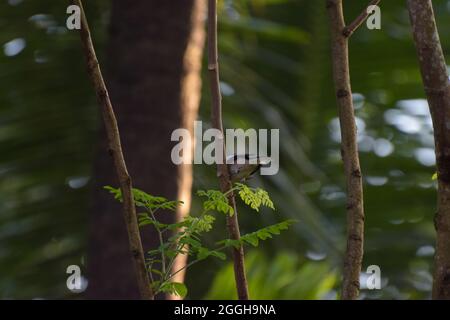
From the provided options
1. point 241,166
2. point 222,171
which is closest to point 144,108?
point 241,166

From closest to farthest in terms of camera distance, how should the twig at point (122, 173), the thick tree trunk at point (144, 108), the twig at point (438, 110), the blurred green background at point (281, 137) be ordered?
the twig at point (122, 173)
the twig at point (438, 110)
the thick tree trunk at point (144, 108)
the blurred green background at point (281, 137)

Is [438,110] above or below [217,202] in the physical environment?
above

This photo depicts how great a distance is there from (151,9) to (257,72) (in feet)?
6.46

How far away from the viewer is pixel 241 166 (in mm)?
1604

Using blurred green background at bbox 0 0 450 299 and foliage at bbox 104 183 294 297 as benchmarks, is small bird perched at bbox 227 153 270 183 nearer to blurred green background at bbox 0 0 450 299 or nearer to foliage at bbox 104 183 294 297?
foliage at bbox 104 183 294 297

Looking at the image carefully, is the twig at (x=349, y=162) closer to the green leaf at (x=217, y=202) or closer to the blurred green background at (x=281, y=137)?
the green leaf at (x=217, y=202)

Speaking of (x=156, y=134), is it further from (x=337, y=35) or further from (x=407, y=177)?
(x=407, y=177)

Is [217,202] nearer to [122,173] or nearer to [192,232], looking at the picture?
[192,232]

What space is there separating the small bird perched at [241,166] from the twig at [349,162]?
0.17 metres

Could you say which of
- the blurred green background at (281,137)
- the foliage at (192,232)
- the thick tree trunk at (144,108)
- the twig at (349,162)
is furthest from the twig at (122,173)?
the blurred green background at (281,137)

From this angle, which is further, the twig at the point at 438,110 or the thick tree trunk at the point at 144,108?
the thick tree trunk at the point at 144,108

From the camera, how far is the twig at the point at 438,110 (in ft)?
4.39

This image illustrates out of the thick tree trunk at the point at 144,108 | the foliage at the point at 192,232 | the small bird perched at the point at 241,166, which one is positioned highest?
the thick tree trunk at the point at 144,108

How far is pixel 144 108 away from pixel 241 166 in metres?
1.14
